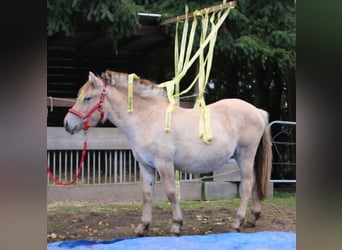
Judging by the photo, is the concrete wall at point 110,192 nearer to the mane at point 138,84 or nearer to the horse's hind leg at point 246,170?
the horse's hind leg at point 246,170

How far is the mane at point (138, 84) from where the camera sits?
447cm

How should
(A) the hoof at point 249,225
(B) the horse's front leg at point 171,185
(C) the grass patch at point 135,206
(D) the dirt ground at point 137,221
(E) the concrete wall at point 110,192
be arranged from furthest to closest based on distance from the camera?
(E) the concrete wall at point 110,192, (C) the grass patch at point 135,206, (A) the hoof at point 249,225, (D) the dirt ground at point 137,221, (B) the horse's front leg at point 171,185

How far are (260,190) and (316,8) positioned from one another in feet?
12.3

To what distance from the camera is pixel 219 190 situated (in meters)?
7.04

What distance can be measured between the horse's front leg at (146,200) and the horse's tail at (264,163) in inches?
43.4

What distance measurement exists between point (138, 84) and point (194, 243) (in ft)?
4.94

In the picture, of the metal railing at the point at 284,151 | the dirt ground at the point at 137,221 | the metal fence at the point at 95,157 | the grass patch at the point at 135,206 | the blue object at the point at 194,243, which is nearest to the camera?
the blue object at the point at 194,243

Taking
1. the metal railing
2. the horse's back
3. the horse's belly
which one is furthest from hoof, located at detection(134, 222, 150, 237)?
the metal railing

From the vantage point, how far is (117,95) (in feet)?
14.6

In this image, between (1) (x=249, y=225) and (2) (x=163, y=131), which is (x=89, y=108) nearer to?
(2) (x=163, y=131)

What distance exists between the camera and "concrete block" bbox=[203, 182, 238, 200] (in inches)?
273

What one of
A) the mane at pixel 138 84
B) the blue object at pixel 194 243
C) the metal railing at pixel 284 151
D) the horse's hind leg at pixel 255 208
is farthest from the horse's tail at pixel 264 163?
the metal railing at pixel 284 151

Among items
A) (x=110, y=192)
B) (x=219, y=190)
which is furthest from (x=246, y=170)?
(x=110, y=192)

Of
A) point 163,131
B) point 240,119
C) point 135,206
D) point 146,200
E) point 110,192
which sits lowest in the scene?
point 135,206
